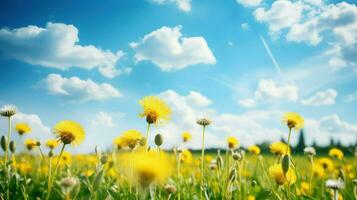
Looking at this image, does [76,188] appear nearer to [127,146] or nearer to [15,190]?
[127,146]

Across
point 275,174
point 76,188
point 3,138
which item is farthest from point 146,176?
point 3,138

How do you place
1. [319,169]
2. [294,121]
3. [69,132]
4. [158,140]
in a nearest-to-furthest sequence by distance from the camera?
[69,132] < [158,140] < [294,121] < [319,169]

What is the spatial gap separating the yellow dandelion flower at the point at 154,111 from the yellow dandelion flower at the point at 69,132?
509mm

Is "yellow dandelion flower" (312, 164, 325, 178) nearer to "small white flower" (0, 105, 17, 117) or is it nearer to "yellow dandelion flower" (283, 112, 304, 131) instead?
"yellow dandelion flower" (283, 112, 304, 131)

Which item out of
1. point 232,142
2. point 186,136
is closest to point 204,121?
point 232,142

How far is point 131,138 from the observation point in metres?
3.39

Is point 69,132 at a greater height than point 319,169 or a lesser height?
greater

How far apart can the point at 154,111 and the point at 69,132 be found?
2.22ft

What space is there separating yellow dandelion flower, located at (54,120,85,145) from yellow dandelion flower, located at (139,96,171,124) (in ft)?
1.67

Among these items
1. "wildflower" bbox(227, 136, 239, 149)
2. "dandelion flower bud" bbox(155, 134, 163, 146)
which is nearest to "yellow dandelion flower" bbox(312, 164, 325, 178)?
"wildflower" bbox(227, 136, 239, 149)

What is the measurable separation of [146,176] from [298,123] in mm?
2643

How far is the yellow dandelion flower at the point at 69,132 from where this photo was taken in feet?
9.63

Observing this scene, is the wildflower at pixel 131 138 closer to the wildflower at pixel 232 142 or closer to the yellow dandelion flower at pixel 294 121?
the yellow dandelion flower at pixel 294 121

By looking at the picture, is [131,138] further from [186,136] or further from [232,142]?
[186,136]
